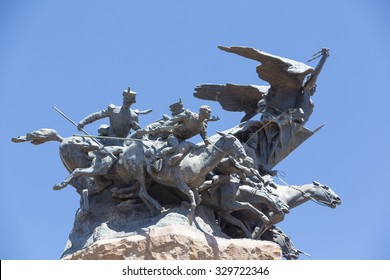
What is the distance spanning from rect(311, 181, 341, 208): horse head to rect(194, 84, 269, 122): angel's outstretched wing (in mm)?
2213

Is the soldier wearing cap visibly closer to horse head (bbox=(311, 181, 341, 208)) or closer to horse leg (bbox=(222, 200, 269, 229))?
horse leg (bbox=(222, 200, 269, 229))

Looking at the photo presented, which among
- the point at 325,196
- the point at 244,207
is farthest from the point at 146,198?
the point at 325,196

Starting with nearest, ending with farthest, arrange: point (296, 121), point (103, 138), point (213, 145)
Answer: point (213, 145)
point (103, 138)
point (296, 121)

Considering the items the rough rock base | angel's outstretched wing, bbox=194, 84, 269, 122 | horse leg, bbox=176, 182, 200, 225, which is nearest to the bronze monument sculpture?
horse leg, bbox=176, 182, 200, 225

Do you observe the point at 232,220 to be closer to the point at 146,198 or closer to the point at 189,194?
the point at 189,194

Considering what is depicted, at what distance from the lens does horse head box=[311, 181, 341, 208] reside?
2506 centimetres

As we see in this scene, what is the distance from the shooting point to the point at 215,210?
Answer: 2317 centimetres

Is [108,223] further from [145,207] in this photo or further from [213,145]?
[213,145]

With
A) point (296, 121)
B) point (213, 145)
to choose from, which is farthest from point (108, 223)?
point (296, 121)

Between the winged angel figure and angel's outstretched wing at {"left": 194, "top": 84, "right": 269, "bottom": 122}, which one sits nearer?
the winged angel figure

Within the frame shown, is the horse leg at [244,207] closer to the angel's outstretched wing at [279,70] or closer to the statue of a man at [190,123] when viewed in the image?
the statue of a man at [190,123]

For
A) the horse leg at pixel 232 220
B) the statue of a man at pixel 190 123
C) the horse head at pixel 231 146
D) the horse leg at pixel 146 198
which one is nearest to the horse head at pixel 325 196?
the horse leg at pixel 232 220
